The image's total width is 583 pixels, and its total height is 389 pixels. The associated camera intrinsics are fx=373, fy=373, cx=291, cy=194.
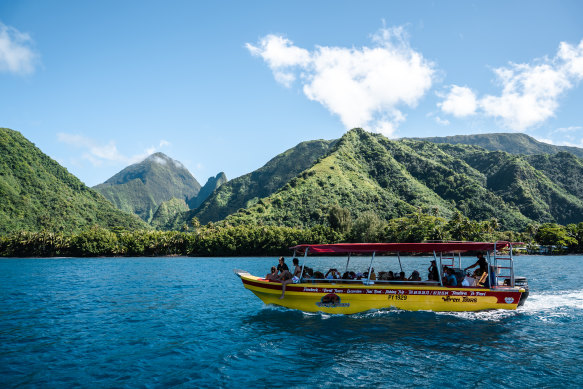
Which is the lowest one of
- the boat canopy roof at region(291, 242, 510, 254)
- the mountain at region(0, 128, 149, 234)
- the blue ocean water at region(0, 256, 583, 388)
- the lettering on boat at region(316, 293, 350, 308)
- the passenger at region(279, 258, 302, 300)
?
the blue ocean water at region(0, 256, 583, 388)

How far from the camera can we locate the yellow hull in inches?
765

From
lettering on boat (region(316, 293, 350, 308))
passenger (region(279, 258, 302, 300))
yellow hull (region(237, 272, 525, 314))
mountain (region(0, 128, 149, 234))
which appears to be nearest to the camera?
yellow hull (region(237, 272, 525, 314))

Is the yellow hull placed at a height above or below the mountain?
below

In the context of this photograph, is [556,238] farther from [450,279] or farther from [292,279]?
[292,279]

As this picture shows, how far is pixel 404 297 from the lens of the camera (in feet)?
63.8

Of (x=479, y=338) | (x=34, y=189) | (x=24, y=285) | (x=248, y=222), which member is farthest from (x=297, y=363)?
(x=34, y=189)

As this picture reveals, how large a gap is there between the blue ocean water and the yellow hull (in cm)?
60

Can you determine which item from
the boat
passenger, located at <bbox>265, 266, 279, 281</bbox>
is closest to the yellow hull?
the boat

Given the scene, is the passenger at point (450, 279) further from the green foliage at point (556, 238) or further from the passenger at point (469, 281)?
the green foliage at point (556, 238)

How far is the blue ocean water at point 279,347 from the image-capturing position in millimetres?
11805

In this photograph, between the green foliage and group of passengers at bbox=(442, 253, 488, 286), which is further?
the green foliage

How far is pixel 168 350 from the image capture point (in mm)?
14719

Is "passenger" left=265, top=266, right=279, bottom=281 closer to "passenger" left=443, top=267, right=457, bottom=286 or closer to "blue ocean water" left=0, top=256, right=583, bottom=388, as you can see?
"blue ocean water" left=0, top=256, right=583, bottom=388

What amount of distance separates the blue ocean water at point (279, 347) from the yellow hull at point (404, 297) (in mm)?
603
